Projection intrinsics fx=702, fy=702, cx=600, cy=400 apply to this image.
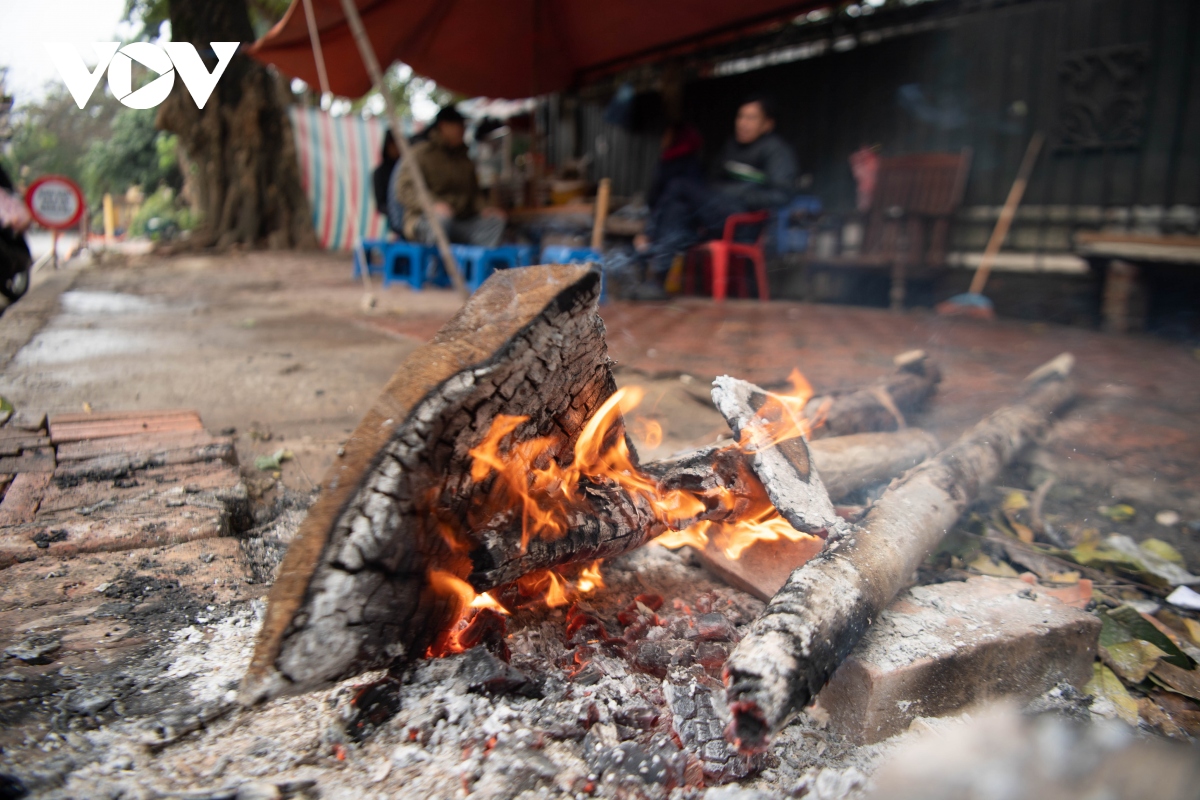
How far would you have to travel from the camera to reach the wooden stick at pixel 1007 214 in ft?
22.5

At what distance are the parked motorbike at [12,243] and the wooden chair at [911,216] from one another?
6.66 metres

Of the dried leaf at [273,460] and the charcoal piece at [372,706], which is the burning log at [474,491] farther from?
the dried leaf at [273,460]

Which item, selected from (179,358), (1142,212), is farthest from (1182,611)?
(1142,212)

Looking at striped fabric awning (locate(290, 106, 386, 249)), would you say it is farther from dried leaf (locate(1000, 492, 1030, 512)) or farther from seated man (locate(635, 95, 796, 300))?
dried leaf (locate(1000, 492, 1030, 512))

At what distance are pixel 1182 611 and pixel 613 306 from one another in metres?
5.46

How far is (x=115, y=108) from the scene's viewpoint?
7.57ft

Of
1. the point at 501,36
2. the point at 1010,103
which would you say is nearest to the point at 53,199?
the point at 501,36

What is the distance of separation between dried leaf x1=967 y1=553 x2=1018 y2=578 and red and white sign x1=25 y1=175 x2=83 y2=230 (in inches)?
155

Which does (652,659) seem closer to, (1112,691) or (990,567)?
(1112,691)

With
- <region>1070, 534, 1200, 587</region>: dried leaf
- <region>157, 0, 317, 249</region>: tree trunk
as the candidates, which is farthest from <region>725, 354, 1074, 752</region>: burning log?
<region>157, 0, 317, 249</region>: tree trunk

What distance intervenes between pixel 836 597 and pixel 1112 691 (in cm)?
83

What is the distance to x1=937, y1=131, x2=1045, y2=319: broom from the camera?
22.6 feet

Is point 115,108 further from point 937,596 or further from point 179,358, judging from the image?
point 937,596

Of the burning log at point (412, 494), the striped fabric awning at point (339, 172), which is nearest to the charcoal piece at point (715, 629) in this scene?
the burning log at point (412, 494)
